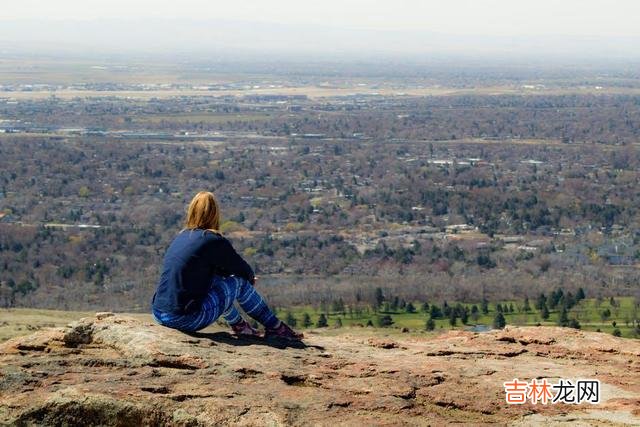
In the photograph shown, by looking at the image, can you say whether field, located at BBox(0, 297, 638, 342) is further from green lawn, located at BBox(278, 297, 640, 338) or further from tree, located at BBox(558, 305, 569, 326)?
tree, located at BBox(558, 305, 569, 326)

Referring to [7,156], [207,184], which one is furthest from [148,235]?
[7,156]

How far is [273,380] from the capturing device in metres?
10.7

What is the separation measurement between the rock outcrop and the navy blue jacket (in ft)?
1.17

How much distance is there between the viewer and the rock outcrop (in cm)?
983

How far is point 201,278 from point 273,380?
1624 mm

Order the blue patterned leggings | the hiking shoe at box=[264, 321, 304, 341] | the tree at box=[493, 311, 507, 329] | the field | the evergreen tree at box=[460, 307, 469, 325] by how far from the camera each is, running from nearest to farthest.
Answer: the blue patterned leggings → the hiking shoe at box=[264, 321, 304, 341] → the field → the tree at box=[493, 311, 507, 329] → the evergreen tree at box=[460, 307, 469, 325]

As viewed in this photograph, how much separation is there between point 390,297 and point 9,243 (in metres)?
30.9

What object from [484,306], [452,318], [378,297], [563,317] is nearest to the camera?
[563,317]

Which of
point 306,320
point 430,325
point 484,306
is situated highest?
point 430,325

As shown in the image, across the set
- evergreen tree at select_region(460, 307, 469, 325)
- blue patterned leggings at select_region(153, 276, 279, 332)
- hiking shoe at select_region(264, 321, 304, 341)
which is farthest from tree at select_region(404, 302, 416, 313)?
blue patterned leggings at select_region(153, 276, 279, 332)

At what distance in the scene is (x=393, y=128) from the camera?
488 feet
